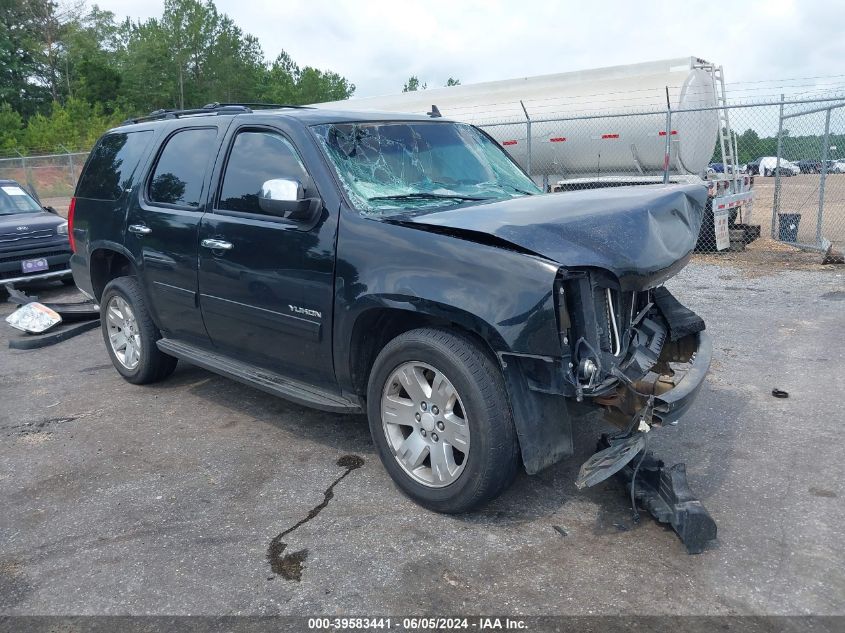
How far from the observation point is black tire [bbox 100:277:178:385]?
5230 mm

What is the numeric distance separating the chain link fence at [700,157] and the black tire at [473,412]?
29.4 ft

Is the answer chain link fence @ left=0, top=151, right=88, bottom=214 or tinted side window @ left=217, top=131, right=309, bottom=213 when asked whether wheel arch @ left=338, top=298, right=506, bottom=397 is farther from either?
chain link fence @ left=0, top=151, right=88, bottom=214

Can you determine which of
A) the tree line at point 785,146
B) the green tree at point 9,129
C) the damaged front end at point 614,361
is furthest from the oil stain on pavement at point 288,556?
the green tree at point 9,129

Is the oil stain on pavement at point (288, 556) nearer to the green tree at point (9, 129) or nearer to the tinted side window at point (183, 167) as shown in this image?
the tinted side window at point (183, 167)

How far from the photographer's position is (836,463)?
12.7 ft

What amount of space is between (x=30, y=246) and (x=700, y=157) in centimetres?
1094

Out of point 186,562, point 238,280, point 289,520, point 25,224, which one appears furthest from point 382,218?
point 25,224

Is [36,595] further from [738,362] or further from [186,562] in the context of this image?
[738,362]

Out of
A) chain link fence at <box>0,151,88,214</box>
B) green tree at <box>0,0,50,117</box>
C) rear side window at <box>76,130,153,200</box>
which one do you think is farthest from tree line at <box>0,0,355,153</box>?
rear side window at <box>76,130,153,200</box>

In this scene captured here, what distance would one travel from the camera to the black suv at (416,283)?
3084 mm

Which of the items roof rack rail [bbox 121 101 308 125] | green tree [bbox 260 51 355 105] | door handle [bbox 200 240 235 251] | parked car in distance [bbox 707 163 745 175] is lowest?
door handle [bbox 200 240 235 251]

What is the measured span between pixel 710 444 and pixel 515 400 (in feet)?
5.64

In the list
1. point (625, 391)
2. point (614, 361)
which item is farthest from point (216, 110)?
point (625, 391)

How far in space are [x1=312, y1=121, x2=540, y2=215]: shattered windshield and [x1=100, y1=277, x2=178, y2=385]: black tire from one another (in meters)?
2.16
